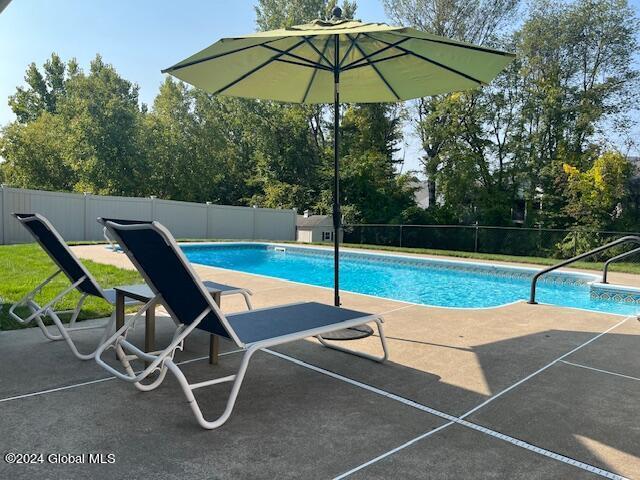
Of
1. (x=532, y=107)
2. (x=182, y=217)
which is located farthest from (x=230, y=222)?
(x=532, y=107)

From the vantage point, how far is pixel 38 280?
6.63 m

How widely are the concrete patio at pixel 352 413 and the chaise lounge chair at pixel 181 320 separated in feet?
0.80

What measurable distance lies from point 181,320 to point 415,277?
380 inches

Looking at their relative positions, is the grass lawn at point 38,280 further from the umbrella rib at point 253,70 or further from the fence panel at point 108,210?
the fence panel at point 108,210

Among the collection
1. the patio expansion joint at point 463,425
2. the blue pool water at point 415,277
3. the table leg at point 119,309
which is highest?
the table leg at point 119,309

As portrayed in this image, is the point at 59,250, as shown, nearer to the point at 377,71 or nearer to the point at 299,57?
the point at 299,57

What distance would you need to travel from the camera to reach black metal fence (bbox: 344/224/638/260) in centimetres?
1606

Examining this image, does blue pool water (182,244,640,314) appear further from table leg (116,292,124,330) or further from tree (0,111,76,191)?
tree (0,111,76,191)

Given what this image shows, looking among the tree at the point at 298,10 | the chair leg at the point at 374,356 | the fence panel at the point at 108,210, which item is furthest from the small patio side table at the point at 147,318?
the tree at the point at 298,10

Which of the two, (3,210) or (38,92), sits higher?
(38,92)

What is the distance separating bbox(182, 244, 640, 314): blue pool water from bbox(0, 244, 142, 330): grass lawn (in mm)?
4169

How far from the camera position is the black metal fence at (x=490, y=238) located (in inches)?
632

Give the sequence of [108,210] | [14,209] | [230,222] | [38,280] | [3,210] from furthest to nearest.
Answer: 1. [230,222]
2. [108,210]
3. [14,209]
4. [3,210]
5. [38,280]

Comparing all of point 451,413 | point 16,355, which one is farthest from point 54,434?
point 451,413
